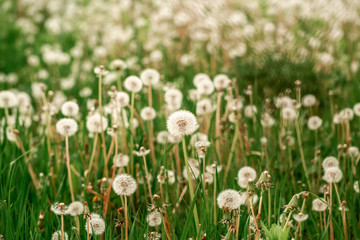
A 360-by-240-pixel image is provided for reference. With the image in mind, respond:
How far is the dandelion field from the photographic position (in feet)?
5.42

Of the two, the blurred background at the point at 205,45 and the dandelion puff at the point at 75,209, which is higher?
the blurred background at the point at 205,45

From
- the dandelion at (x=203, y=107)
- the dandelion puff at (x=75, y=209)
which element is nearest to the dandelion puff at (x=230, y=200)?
the dandelion puff at (x=75, y=209)

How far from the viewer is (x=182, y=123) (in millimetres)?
1510

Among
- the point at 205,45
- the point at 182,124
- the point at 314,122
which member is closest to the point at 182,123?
the point at 182,124

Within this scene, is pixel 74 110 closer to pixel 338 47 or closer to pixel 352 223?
pixel 352 223

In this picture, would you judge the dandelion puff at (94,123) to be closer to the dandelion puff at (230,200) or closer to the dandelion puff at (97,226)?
the dandelion puff at (97,226)

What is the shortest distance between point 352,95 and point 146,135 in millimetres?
1666

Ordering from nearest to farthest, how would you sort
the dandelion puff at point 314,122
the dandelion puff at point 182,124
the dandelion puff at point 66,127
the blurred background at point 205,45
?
1. the dandelion puff at point 182,124
2. the dandelion puff at point 66,127
3. the dandelion puff at point 314,122
4. the blurred background at point 205,45

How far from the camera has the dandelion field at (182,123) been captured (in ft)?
5.42

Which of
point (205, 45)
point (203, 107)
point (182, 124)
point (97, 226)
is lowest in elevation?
point (97, 226)

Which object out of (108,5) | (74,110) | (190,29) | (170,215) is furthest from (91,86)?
(108,5)

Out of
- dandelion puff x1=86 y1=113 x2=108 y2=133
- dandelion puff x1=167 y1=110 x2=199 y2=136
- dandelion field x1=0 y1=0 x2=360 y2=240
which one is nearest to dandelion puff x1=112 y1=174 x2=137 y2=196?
dandelion field x1=0 y1=0 x2=360 y2=240

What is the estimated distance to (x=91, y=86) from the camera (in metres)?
3.52

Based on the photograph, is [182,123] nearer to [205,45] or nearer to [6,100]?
[6,100]
